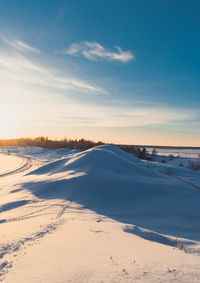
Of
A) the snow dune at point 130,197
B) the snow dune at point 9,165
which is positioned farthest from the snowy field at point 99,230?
the snow dune at point 9,165

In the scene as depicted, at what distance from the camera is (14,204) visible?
959cm

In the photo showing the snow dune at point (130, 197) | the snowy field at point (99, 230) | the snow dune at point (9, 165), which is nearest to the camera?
the snowy field at point (99, 230)

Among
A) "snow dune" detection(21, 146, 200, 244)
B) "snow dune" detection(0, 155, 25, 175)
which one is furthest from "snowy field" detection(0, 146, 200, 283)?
"snow dune" detection(0, 155, 25, 175)

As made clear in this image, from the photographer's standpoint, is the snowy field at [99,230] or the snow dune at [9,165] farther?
the snow dune at [9,165]

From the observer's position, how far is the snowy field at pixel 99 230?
9.93 feet

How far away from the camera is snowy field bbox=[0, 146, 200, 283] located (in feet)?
9.93

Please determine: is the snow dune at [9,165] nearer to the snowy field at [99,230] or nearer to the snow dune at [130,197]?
the snowy field at [99,230]

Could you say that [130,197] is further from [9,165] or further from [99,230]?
[9,165]

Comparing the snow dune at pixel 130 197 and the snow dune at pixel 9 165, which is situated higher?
the snow dune at pixel 130 197

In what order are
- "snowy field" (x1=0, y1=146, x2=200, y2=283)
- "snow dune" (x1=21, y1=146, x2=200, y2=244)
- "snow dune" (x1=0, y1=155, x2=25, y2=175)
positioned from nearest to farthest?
"snowy field" (x1=0, y1=146, x2=200, y2=283) < "snow dune" (x1=21, y1=146, x2=200, y2=244) < "snow dune" (x1=0, y1=155, x2=25, y2=175)

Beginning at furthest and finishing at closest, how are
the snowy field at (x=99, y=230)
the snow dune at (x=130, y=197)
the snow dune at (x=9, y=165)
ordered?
the snow dune at (x=9, y=165) → the snow dune at (x=130, y=197) → the snowy field at (x=99, y=230)

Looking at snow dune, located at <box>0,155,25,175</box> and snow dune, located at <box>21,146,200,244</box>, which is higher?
snow dune, located at <box>21,146,200,244</box>

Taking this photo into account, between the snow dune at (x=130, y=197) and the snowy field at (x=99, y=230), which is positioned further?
the snow dune at (x=130, y=197)

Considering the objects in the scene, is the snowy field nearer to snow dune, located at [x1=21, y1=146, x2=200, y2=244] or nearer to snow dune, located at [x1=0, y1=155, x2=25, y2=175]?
snow dune, located at [x1=21, y1=146, x2=200, y2=244]
